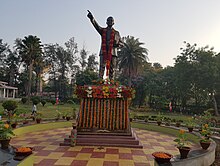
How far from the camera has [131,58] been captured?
3150 cm

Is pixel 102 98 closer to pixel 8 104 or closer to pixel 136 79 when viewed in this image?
pixel 8 104

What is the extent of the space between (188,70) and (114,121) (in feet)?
80.2

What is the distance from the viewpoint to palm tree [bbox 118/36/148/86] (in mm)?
31625

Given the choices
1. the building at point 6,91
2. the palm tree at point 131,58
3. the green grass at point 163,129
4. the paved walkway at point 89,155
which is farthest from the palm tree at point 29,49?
the paved walkway at point 89,155

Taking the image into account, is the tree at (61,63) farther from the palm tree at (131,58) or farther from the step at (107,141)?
the step at (107,141)

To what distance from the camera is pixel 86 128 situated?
7.81m

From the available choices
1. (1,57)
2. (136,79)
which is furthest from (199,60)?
(1,57)

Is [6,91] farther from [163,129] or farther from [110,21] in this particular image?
[163,129]

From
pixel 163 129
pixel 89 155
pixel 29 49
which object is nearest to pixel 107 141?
pixel 89 155

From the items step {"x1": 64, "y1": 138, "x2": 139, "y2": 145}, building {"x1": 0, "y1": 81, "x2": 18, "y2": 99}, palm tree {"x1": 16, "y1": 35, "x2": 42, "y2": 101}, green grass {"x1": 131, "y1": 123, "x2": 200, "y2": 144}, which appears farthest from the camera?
building {"x1": 0, "y1": 81, "x2": 18, "y2": 99}

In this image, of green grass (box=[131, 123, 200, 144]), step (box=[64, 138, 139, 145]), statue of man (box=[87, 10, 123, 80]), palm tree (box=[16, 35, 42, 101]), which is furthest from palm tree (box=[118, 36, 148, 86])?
step (box=[64, 138, 139, 145])

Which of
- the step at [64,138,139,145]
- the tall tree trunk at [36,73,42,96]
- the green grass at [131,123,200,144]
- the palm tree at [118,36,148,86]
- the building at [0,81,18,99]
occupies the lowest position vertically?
the green grass at [131,123,200,144]

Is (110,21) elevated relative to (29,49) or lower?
lower

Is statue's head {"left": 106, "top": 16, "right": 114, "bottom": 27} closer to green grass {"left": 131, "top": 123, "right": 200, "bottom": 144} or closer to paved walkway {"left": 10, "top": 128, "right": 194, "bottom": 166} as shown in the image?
paved walkway {"left": 10, "top": 128, "right": 194, "bottom": 166}
